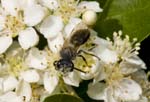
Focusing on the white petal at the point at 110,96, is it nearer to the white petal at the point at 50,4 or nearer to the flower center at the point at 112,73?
the flower center at the point at 112,73

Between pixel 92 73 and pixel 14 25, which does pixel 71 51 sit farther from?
pixel 14 25

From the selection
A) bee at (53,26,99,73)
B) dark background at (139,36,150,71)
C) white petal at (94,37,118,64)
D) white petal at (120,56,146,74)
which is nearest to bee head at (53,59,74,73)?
bee at (53,26,99,73)

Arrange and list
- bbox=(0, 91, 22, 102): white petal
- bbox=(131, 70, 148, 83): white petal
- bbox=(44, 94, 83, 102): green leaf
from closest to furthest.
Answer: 1. bbox=(44, 94, 83, 102): green leaf
2. bbox=(0, 91, 22, 102): white petal
3. bbox=(131, 70, 148, 83): white petal

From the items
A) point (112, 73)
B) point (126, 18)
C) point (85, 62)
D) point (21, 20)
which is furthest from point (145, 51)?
point (21, 20)

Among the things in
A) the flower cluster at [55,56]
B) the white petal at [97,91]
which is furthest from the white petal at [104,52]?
the white petal at [97,91]

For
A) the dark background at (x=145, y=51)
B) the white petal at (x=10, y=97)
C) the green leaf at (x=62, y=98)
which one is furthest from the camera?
the dark background at (x=145, y=51)

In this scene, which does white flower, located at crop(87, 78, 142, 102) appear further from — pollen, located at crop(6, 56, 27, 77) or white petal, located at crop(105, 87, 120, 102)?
pollen, located at crop(6, 56, 27, 77)
